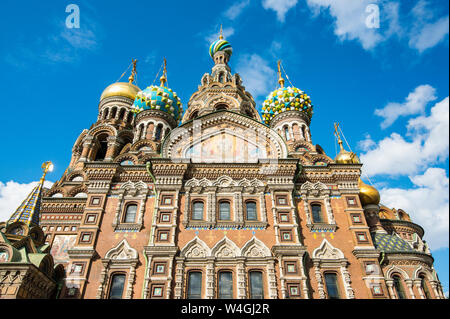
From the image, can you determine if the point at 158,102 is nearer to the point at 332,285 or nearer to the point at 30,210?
the point at 30,210

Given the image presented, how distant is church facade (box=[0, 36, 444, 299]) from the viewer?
11336mm

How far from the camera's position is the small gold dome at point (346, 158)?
49.5ft

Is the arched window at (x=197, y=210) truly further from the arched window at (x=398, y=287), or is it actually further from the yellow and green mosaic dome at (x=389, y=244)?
the arched window at (x=398, y=287)

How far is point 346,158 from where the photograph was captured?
15195mm

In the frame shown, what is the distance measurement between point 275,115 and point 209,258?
12483mm

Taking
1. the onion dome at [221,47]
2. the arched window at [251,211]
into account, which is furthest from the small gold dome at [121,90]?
the arched window at [251,211]

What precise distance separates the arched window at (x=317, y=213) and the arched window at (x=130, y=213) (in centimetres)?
705

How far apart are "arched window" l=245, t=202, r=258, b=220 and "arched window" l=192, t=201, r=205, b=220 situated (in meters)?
1.76

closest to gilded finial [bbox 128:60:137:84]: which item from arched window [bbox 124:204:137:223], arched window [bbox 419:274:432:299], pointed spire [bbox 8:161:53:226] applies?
pointed spire [bbox 8:161:53:226]

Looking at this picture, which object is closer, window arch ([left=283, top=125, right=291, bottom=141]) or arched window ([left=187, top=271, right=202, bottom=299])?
arched window ([left=187, top=271, right=202, bottom=299])

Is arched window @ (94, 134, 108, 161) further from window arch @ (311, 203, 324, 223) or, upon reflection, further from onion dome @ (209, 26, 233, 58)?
window arch @ (311, 203, 324, 223)

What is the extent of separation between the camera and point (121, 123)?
2517cm

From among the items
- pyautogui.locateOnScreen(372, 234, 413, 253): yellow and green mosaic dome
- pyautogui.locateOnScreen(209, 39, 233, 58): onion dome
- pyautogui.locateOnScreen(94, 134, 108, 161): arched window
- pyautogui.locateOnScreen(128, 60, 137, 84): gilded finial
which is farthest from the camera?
pyautogui.locateOnScreen(128, 60, 137, 84): gilded finial

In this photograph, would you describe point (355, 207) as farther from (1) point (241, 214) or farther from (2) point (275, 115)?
(2) point (275, 115)
